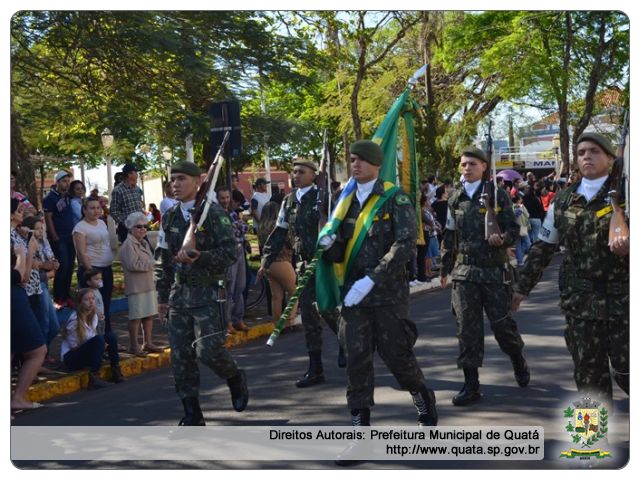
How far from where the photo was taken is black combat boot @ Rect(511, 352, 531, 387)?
7.58 meters

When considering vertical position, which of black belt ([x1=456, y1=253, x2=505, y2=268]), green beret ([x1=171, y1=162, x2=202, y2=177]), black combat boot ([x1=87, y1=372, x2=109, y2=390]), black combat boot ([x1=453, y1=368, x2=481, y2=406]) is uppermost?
green beret ([x1=171, y1=162, x2=202, y2=177])

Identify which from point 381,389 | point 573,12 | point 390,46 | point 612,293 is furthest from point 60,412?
point 390,46

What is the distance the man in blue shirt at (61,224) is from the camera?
11.2 metres

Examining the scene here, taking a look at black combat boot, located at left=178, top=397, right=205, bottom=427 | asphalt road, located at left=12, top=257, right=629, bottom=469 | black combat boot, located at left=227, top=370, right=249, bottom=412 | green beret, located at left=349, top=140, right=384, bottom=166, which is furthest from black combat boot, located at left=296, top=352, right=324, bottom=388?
green beret, located at left=349, top=140, right=384, bottom=166

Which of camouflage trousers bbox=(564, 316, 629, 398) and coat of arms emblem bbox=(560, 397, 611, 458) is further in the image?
camouflage trousers bbox=(564, 316, 629, 398)

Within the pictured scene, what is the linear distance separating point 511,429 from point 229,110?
10.3 ft

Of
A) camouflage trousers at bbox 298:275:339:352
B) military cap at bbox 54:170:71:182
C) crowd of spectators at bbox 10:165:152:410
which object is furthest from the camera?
military cap at bbox 54:170:71:182

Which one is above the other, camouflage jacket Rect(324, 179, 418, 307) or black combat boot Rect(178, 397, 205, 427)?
camouflage jacket Rect(324, 179, 418, 307)

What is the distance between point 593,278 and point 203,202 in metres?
2.64

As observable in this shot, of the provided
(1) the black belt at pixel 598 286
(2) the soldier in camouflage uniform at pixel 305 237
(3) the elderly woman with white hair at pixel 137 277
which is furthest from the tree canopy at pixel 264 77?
(1) the black belt at pixel 598 286

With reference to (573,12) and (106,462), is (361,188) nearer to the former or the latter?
(573,12)

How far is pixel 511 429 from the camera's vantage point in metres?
5.54

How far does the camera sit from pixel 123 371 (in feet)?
29.6

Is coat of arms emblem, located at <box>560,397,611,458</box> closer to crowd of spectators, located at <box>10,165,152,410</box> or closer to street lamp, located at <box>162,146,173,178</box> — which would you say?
crowd of spectators, located at <box>10,165,152,410</box>
